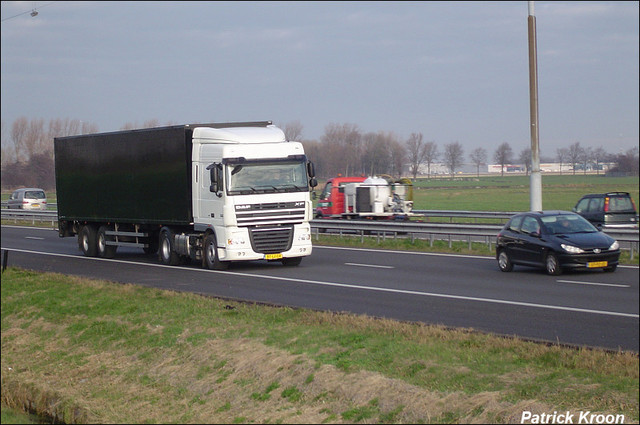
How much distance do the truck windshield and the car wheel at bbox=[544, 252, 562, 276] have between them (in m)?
7.32

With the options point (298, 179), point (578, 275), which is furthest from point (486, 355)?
point (298, 179)

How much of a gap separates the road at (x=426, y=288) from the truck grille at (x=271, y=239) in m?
0.62

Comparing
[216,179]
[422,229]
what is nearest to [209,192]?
[216,179]

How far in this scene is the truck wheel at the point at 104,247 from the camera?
26.9 meters

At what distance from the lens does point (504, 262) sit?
61.3ft

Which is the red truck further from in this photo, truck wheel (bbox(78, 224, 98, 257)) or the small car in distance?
the small car in distance

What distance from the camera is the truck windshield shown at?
67.6ft

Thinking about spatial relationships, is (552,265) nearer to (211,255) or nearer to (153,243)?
(211,255)

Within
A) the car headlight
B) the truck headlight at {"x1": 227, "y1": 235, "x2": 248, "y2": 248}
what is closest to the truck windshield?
the truck headlight at {"x1": 227, "y1": 235, "x2": 248, "y2": 248}

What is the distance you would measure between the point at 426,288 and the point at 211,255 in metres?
7.14

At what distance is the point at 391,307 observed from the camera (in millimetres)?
13953

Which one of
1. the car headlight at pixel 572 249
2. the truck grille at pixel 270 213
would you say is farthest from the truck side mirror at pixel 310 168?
the car headlight at pixel 572 249

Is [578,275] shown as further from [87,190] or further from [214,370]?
[87,190]

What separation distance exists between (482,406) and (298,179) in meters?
14.7
